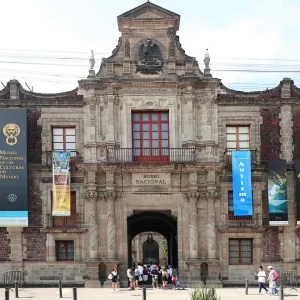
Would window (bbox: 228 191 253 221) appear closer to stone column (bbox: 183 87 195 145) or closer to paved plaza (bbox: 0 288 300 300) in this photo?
stone column (bbox: 183 87 195 145)

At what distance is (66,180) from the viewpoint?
124 feet

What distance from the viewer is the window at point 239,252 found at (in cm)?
3825

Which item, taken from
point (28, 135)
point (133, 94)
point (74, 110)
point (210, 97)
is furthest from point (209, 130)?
point (28, 135)

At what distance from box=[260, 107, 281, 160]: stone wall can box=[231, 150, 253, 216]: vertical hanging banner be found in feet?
5.05

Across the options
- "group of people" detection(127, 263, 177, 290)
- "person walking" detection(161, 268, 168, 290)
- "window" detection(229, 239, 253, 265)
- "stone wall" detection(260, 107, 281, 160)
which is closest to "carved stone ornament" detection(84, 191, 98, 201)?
"group of people" detection(127, 263, 177, 290)

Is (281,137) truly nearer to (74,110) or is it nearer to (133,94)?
(133,94)

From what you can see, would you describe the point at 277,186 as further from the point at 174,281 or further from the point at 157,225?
the point at 157,225

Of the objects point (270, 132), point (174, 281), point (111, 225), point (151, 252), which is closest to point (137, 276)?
point (174, 281)

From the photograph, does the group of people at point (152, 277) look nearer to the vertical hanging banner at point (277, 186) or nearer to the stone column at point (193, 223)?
the stone column at point (193, 223)

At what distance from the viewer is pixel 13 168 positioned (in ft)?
124

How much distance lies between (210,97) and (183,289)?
33.7ft

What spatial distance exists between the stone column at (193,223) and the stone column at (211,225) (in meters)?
0.61

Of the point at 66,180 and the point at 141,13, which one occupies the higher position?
the point at 141,13

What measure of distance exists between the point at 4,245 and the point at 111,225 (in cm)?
578
